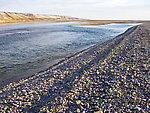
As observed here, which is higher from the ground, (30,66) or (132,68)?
(132,68)

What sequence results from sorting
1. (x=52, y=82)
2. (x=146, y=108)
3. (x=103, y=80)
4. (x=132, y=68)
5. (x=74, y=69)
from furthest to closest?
(x=74, y=69) < (x=132, y=68) < (x=52, y=82) < (x=103, y=80) < (x=146, y=108)

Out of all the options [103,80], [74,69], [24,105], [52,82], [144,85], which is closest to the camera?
[24,105]

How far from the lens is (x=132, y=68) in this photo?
33.0 ft

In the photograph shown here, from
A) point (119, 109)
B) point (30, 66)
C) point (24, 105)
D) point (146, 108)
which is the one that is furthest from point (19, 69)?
point (146, 108)

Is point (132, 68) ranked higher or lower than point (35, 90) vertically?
higher

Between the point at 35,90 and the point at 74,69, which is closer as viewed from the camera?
the point at 35,90

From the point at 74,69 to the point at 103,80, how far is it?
3119 millimetres

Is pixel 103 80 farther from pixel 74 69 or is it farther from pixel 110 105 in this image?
pixel 74 69

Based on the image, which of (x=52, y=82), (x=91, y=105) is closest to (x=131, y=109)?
(x=91, y=105)

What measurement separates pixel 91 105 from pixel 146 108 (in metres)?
2.45

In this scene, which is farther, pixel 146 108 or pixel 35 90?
pixel 35 90

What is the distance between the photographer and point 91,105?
662 centimetres

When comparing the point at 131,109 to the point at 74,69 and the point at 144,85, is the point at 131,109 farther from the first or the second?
the point at 74,69

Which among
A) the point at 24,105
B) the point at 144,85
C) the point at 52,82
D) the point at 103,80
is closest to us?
the point at 24,105
